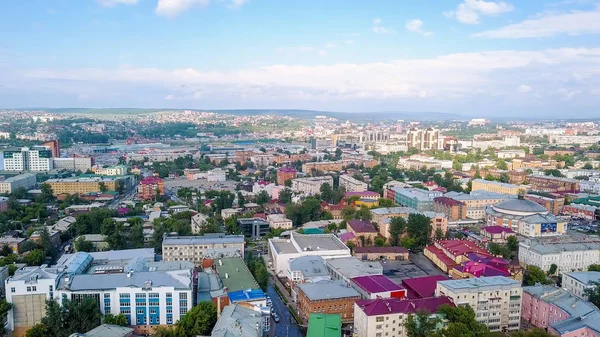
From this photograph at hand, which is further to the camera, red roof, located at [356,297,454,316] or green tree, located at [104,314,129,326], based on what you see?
green tree, located at [104,314,129,326]

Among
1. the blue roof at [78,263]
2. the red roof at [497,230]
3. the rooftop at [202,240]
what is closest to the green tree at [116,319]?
the blue roof at [78,263]

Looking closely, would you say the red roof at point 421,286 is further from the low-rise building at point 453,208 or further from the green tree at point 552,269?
the low-rise building at point 453,208

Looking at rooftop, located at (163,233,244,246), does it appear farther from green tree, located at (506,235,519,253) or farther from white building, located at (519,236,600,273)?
green tree, located at (506,235,519,253)

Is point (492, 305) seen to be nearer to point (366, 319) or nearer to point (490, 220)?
point (366, 319)

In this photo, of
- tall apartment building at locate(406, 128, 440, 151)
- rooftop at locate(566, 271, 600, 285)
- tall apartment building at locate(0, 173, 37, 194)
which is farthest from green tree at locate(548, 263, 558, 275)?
tall apartment building at locate(406, 128, 440, 151)

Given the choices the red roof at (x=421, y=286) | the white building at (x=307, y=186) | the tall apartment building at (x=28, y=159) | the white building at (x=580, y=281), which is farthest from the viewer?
the tall apartment building at (x=28, y=159)

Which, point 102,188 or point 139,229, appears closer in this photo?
point 139,229

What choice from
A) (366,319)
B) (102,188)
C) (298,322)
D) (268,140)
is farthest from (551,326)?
(268,140)
